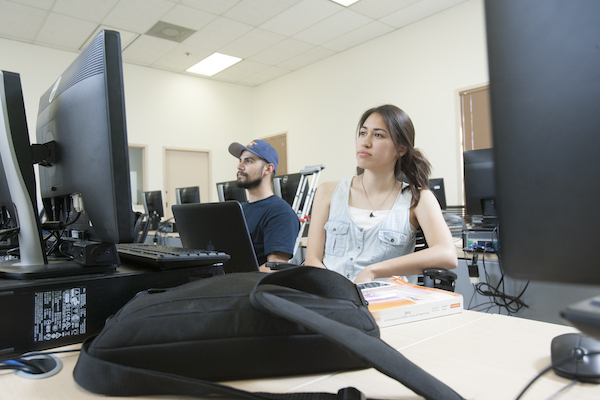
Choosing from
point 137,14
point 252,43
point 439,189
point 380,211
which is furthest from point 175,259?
point 252,43

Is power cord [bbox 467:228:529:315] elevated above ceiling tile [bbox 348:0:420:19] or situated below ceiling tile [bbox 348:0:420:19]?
below

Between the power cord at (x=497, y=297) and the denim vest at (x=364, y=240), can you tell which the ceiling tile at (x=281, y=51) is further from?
the denim vest at (x=364, y=240)

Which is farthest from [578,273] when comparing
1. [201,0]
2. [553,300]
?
[201,0]

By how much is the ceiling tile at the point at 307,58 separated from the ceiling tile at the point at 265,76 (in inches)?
7.9

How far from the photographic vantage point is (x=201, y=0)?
4477 mm

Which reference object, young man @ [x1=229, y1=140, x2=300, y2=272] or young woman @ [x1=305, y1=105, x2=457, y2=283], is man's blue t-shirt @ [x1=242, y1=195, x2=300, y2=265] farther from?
young woman @ [x1=305, y1=105, x2=457, y2=283]

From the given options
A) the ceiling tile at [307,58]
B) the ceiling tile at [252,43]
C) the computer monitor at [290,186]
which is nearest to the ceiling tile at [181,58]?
the ceiling tile at [252,43]

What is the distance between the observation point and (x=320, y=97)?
6.47m

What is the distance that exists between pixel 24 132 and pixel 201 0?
4.28m

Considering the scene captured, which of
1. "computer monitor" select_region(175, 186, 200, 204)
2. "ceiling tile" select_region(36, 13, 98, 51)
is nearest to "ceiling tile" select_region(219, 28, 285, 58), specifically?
"ceiling tile" select_region(36, 13, 98, 51)

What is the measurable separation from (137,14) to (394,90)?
3.29m

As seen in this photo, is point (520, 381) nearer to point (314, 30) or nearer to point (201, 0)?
point (201, 0)

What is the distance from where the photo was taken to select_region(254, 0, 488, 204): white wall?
473 centimetres

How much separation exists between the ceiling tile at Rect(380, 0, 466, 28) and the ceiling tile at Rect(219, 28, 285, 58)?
4.86ft
